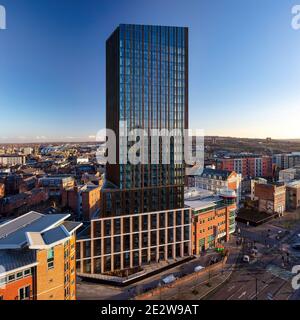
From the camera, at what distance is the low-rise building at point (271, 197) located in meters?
41.8

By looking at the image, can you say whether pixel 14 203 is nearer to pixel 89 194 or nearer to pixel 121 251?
pixel 89 194

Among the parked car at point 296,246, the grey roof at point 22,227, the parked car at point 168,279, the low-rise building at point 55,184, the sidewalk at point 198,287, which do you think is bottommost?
the sidewalk at point 198,287

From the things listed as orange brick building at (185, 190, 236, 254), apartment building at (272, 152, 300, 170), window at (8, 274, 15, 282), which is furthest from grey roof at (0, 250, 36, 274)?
apartment building at (272, 152, 300, 170)

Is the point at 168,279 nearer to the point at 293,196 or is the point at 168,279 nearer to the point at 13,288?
the point at 13,288

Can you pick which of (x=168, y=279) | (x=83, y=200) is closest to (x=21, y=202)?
(x=83, y=200)

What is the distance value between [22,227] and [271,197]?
39.9m

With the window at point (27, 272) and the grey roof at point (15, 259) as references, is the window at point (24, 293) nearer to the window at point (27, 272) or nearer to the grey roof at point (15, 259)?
the window at point (27, 272)

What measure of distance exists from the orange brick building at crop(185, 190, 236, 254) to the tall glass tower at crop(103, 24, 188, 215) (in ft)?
10.6

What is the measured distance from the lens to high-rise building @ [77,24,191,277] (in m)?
25.0

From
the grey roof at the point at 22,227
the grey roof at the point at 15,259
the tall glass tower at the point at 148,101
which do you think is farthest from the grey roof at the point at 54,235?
the tall glass tower at the point at 148,101

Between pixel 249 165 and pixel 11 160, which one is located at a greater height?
pixel 11 160

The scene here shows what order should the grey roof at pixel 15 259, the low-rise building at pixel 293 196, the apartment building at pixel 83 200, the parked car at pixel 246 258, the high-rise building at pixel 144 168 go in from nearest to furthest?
the grey roof at pixel 15 259 → the high-rise building at pixel 144 168 → the parked car at pixel 246 258 → the apartment building at pixel 83 200 → the low-rise building at pixel 293 196

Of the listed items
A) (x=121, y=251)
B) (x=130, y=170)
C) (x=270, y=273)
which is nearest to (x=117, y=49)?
(x=130, y=170)

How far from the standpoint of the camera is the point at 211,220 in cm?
3025
